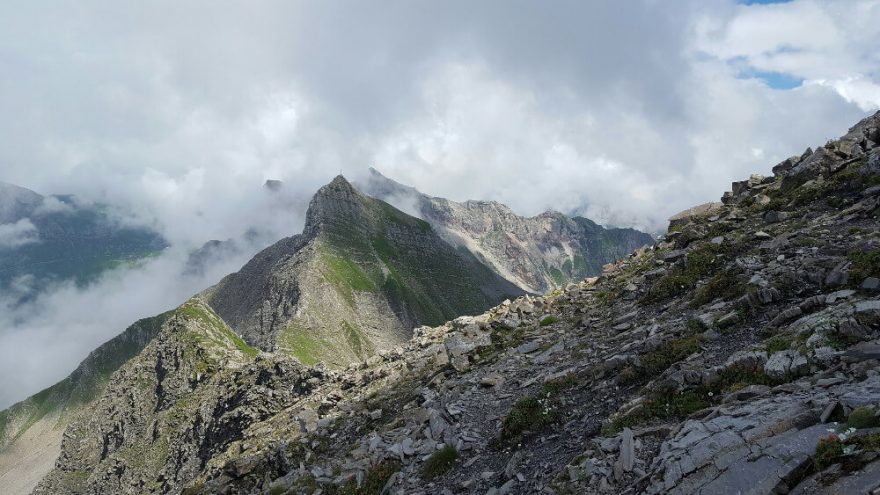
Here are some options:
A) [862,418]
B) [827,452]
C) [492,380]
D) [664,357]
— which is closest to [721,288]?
[664,357]

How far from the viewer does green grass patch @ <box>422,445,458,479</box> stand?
17.3m

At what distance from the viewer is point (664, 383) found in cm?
1475

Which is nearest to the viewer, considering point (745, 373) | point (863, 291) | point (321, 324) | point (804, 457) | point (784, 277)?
point (804, 457)

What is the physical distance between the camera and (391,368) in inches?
1502

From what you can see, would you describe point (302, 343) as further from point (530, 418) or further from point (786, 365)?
point (786, 365)

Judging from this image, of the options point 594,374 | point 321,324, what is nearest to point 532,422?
point 594,374

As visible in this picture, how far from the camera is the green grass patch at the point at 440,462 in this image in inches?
680

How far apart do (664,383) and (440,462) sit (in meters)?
8.32

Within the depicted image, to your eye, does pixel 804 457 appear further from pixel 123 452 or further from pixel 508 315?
pixel 123 452

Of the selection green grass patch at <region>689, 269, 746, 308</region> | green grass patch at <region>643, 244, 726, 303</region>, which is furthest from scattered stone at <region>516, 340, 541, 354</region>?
green grass patch at <region>689, 269, 746, 308</region>

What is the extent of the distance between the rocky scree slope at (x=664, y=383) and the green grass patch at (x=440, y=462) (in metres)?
0.08

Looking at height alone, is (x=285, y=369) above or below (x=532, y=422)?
above

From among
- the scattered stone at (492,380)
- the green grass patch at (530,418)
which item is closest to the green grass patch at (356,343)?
the scattered stone at (492,380)

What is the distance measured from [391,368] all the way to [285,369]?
126ft
